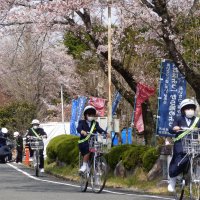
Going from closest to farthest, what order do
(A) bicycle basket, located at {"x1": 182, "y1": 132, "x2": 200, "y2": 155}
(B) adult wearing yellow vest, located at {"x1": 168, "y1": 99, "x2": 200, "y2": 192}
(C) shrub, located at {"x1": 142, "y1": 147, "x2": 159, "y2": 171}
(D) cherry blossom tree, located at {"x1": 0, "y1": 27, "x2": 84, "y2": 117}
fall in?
(A) bicycle basket, located at {"x1": 182, "y1": 132, "x2": 200, "y2": 155} < (B) adult wearing yellow vest, located at {"x1": 168, "y1": 99, "x2": 200, "y2": 192} < (C) shrub, located at {"x1": 142, "y1": 147, "x2": 159, "y2": 171} < (D) cherry blossom tree, located at {"x1": 0, "y1": 27, "x2": 84, "y2": 117}

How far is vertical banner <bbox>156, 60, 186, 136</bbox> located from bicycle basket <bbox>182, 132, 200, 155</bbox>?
5.63 metres

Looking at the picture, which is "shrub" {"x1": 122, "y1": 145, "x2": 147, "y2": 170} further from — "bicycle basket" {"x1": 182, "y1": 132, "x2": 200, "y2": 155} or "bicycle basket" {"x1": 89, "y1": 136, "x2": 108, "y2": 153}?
"bicycle basket" {"x1": 182, "y1": 132, "x2": 200, "y2": 155}


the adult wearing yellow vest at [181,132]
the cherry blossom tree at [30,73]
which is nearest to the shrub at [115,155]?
the adult wearing yellow vest at [181,132]

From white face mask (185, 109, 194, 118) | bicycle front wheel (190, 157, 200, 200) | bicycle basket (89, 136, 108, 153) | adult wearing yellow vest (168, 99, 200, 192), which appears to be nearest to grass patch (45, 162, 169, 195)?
bicycle basket (89, 136, 108, 153)

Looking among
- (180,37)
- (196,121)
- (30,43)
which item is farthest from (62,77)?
(196,121)

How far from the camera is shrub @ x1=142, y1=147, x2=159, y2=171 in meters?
16.1

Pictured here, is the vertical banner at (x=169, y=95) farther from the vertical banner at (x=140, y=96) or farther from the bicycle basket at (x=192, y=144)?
the bicycle basket at (x=192, y=144)

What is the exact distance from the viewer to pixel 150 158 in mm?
16188

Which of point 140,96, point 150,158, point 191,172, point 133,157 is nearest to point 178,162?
point 191,172

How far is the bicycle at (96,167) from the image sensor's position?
14.8 m

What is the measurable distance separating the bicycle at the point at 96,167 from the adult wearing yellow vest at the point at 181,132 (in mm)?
3439

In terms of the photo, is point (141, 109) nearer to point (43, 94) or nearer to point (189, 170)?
point (189, 170)

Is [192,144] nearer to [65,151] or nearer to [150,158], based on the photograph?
[150,158]

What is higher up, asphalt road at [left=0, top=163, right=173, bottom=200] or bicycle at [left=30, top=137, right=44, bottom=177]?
bicycle at [left=30, top=137, right=44, bottom=177]
